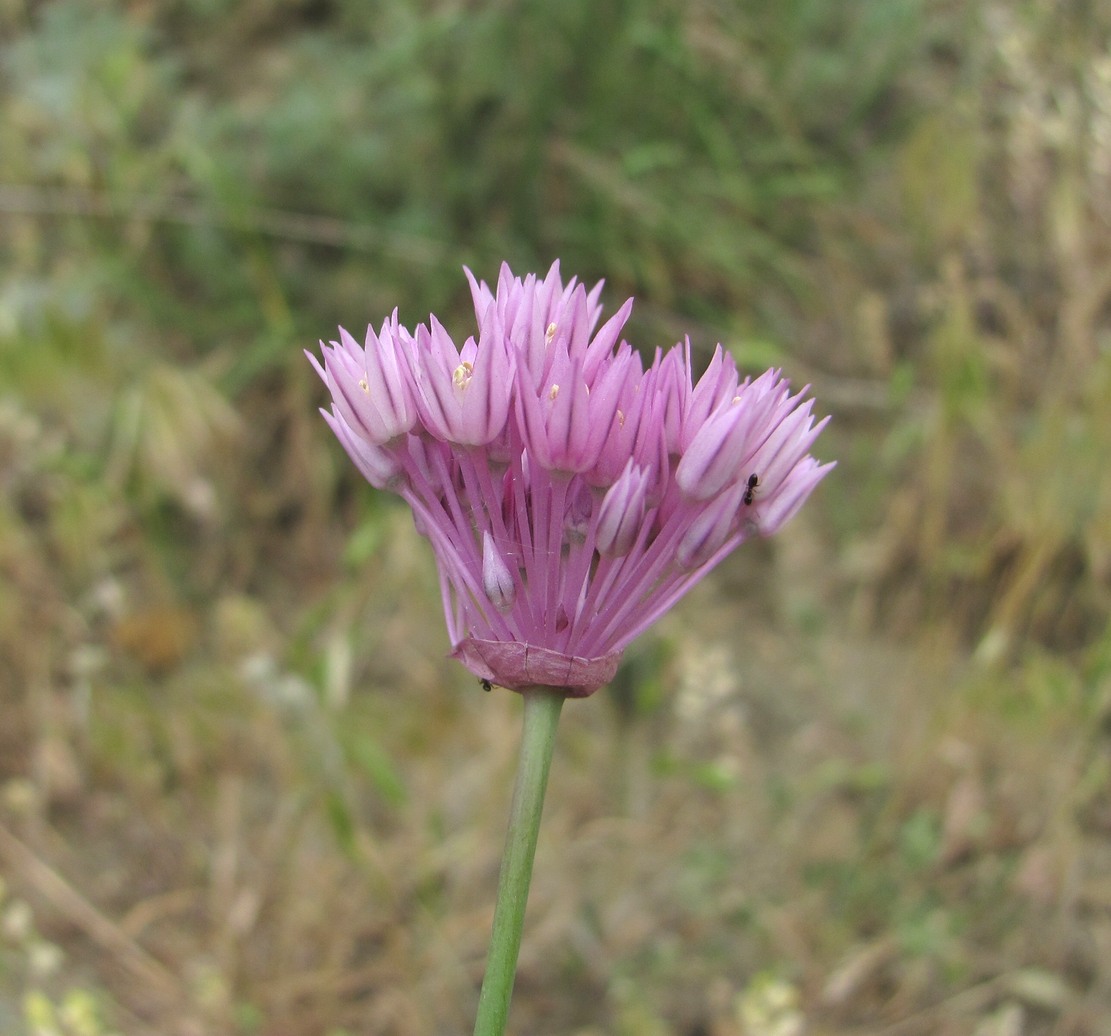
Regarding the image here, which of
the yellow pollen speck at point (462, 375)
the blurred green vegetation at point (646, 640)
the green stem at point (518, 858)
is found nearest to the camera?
the green stem at point (518, 858)

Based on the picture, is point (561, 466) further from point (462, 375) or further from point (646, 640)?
point (646, 640)

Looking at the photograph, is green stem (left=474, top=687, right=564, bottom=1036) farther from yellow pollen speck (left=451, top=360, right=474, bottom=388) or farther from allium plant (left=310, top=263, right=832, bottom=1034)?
yellow pollen speck (left=451, top=360, right=474, bottom=388)

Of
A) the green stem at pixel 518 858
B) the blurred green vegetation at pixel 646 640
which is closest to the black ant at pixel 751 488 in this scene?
the green stem at pixel 518 858

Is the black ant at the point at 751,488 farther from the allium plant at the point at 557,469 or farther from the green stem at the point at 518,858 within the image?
the green stem at the point at 518,858

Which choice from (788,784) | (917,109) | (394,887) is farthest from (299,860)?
(917,109)

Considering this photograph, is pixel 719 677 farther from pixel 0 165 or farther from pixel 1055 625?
pixel 0 165

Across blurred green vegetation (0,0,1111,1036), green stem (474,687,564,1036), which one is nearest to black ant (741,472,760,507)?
green stem (474,687,564,1036)
